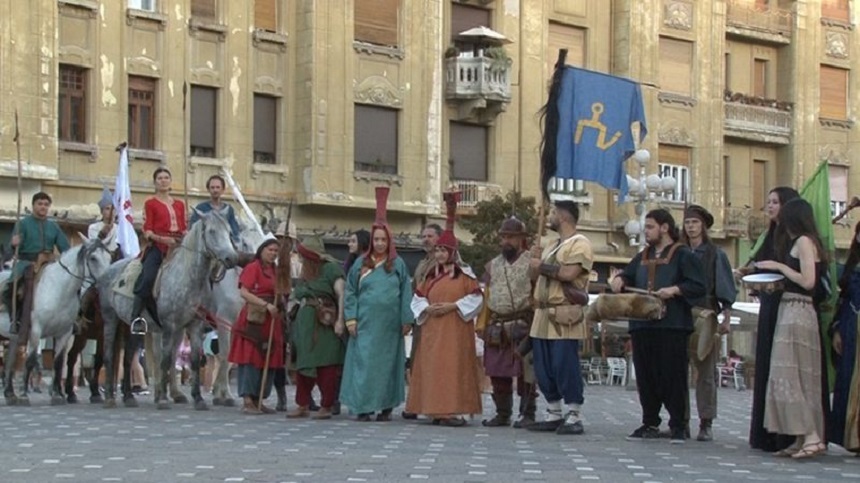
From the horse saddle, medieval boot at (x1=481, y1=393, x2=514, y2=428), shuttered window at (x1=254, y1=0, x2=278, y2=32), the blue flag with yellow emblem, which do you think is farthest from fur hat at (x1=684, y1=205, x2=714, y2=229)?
shuttered window at (x1=254, y1=0, x2=278, y2=32)

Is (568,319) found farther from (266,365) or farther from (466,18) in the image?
(466,18)

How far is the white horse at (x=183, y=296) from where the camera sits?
1852 centimetres

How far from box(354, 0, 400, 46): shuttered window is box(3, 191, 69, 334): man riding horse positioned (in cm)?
2410

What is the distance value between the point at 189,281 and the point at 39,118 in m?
19.0

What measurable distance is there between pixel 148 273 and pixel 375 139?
25.3 metres

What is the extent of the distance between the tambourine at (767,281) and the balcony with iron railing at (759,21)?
134 ft

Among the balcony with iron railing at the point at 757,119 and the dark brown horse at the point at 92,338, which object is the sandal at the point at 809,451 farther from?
the balcony with iron railing at the point at 757,119

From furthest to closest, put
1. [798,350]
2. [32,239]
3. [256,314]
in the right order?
1. [32,239]
2. [256,314]
3. [798,350]

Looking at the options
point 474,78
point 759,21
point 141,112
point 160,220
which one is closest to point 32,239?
point 160,220

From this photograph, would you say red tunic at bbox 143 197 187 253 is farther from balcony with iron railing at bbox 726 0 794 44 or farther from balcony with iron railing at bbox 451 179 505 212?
balcony with iron railing at bbox 726 0 794 44

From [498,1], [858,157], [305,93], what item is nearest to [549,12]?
[498,1]

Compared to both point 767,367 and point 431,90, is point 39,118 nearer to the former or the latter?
point 431,90

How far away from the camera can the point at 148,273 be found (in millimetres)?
18969

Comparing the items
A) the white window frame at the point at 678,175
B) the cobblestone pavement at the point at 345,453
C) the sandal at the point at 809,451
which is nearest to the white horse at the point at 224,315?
the cobblestone pavement at the point at 345,453
